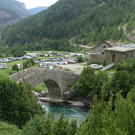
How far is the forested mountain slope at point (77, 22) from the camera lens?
107438 mm

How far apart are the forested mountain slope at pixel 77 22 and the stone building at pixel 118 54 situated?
49021mm

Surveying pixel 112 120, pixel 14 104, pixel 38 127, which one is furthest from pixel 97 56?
pixel 112 120

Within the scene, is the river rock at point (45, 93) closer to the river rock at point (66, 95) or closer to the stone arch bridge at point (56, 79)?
the stone arch bridge at point (56, 79)

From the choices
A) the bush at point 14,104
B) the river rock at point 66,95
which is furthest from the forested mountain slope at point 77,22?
the bush at point 14,104

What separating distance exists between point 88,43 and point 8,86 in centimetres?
8421

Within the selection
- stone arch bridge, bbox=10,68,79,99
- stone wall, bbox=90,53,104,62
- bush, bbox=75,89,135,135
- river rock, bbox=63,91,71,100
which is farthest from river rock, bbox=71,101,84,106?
bush, bbox=75,89,135,135

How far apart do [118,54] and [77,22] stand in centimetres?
9382

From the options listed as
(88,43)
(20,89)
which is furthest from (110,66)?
(88,43)

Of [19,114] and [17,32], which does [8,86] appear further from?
[17,32]

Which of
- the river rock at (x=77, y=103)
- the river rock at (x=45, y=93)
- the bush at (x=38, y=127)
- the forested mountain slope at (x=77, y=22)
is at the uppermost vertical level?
the forested mountain slope at (x=77, y=22)

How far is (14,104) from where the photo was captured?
17.9 m

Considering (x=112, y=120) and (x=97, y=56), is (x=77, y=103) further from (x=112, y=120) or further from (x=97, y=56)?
(x=112, y=120)

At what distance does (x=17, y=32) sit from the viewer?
143 m

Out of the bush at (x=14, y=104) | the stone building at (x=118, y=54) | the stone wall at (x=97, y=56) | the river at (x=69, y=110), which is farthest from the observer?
the stone wall at (x=97, y=56)
